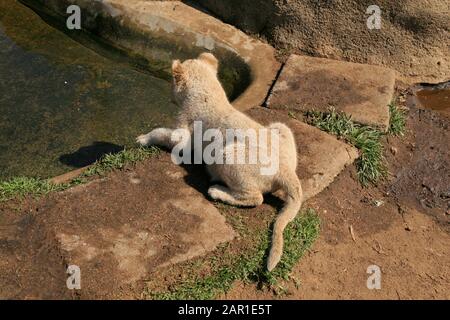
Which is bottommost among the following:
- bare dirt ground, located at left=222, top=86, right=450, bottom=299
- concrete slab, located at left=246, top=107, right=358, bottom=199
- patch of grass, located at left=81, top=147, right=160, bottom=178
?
patch of grass, located at left=81, top=147, right=160, bottom=178

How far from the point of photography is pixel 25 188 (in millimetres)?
5660

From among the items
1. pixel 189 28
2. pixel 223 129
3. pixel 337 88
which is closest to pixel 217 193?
pixel 223 129

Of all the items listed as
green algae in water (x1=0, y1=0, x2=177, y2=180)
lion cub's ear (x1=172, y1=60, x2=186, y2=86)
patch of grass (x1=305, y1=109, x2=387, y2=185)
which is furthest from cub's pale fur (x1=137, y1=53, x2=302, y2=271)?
green algae in water (x1=0, y1=0, x2=177, y2=180)

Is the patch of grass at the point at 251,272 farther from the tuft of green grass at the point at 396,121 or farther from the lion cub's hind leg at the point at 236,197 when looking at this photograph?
the tuft of green grass at the point at 396,121

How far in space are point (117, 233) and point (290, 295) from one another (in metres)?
1.69

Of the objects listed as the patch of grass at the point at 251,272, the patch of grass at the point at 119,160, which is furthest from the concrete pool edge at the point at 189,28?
the patch of grass at the point at 251,272

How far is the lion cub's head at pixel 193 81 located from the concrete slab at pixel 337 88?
4.05 feet

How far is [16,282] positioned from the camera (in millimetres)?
4676

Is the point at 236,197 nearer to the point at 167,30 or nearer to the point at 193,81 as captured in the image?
the point at 193,81

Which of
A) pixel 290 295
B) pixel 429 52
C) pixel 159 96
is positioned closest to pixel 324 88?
pixel 429 52

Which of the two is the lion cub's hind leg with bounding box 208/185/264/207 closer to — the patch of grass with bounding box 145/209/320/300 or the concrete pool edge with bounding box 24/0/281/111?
the patch of grass with bounding box 145/209/320/300

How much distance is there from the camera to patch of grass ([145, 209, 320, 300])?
470 cm

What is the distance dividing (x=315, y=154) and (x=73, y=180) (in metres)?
2.68

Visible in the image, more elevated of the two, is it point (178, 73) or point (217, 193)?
point (178, 73)
